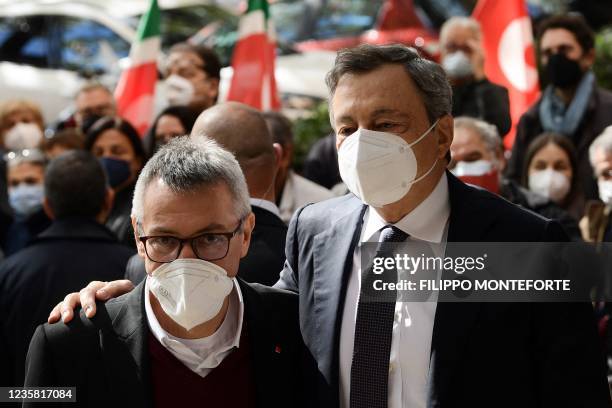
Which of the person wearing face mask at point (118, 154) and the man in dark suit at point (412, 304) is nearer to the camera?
the man in dark suit at point (412, 304)

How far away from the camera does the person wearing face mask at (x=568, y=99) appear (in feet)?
24.0

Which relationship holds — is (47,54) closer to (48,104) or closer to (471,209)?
(48,104)

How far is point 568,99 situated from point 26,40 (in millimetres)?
8018

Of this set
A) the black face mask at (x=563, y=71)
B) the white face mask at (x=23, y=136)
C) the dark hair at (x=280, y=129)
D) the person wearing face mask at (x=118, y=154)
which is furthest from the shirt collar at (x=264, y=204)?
the white face mask at (x=23, y=136)

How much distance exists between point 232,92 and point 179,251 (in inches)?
197

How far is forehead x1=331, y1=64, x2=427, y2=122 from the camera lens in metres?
3.55

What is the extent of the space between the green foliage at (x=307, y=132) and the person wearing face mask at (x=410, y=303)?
618cm

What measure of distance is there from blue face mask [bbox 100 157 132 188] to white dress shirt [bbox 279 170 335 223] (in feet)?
4.13

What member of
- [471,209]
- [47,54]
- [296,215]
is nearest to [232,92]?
[296,215]

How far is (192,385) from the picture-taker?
336 centimetres

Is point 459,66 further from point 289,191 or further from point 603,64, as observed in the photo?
point 603,64

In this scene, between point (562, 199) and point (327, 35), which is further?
point (327, 35)

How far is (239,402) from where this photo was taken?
3406 millimetres

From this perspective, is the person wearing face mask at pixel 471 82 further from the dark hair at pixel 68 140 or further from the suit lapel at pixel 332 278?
the suit lapel at pixel 332 278
